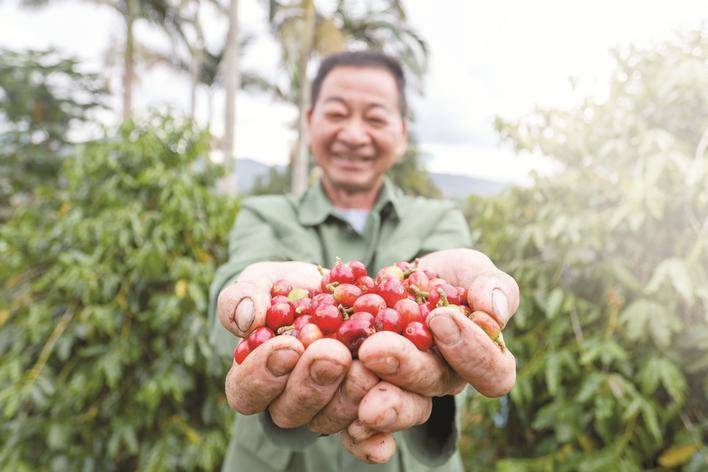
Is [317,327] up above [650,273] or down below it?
above

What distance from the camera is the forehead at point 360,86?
5.79 feet

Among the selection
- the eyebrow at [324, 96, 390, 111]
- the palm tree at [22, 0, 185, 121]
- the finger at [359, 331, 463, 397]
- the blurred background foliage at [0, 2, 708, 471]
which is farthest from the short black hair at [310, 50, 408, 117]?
the palm tree at [22, 0, 185, 121]

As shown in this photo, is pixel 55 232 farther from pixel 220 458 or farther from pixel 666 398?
pixel 666 398

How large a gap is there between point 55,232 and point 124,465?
3.76 ft

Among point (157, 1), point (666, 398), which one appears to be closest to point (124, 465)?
point (666, 398)

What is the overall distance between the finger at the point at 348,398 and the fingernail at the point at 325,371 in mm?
35

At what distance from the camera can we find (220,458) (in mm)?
2455

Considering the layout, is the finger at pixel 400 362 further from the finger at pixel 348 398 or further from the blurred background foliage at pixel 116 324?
the blurred background foliage at pixel 116 324

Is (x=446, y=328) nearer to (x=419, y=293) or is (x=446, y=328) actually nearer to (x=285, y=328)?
(x=419, y=293)

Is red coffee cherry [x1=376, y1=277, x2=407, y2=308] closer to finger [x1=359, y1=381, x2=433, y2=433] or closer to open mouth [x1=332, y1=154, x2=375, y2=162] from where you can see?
finger [x1=359, y1=381, x2=433, y2=433]

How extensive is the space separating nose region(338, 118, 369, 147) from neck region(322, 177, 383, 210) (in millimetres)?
208

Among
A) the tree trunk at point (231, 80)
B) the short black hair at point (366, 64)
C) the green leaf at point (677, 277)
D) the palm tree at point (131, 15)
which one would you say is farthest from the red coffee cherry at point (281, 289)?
the palm tree at point (131, 15)

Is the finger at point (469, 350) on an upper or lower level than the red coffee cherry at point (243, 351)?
upper

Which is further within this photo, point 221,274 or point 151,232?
point 151,232
